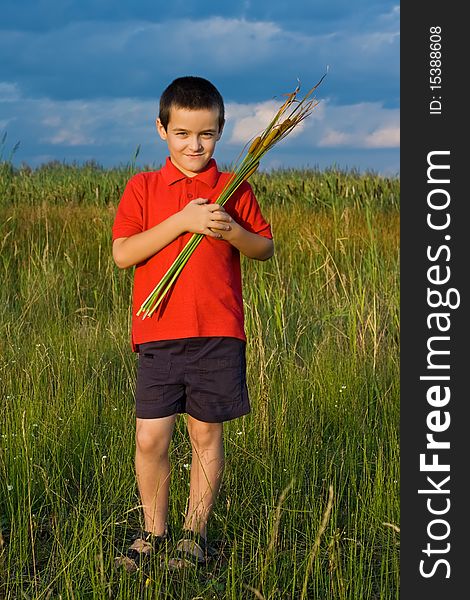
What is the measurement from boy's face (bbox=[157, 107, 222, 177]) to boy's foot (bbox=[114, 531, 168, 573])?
3.75 feet

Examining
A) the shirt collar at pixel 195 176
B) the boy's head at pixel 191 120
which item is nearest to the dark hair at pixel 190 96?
the boy's head at pixel 191 120

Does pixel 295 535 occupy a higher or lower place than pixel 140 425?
lower

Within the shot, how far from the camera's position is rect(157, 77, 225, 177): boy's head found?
7.86 ft

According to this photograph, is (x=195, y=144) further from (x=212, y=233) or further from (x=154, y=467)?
(x=154, y=467)

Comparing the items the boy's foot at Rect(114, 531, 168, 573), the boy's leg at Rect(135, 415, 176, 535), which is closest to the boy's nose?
the boy's leg at Rect(135, 415, 176, 535)

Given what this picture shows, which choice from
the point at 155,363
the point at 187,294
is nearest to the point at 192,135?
the point at 187,294

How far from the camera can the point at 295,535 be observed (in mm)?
2617

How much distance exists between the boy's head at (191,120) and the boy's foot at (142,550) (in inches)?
45.5

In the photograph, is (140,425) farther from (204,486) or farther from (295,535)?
(295,535)

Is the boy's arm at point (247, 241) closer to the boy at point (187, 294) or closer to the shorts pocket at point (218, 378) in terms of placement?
the boy at point (187, 294)

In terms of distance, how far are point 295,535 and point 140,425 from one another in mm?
622

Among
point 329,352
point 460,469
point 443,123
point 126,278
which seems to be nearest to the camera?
point 460,469

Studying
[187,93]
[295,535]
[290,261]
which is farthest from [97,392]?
[290,261]

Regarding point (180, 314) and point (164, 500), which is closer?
point (180, 314)
